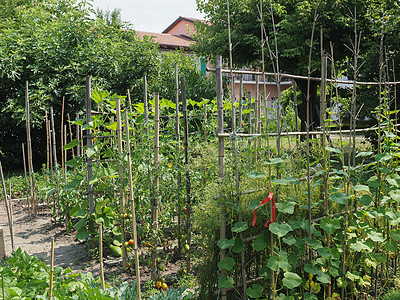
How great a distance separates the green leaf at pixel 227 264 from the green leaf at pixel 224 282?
7 cm

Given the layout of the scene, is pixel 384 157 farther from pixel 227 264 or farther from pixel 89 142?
pixel 89 142

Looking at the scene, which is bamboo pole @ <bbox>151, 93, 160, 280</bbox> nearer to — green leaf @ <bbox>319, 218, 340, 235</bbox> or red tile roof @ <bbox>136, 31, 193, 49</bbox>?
green leaf @ <bbox>319, 218, 340, 235</bbox>

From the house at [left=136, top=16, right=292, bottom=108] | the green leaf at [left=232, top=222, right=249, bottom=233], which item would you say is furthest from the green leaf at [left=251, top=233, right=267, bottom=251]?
the house at [left=136, top=16, right=292, bottom=108]

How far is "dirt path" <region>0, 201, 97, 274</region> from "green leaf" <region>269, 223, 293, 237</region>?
213 cm

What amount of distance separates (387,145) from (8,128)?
866 centimetres

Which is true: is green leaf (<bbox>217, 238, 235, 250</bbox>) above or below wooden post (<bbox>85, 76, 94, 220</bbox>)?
below

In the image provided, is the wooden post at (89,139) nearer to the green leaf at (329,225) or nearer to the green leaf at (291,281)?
the green leaf at (291,281)

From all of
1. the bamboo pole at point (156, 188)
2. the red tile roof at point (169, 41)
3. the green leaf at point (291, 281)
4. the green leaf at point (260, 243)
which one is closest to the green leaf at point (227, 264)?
the green leaf at point (260, 243)

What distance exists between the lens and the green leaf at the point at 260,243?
93.0 inches

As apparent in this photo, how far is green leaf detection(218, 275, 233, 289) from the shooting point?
7.86 ft

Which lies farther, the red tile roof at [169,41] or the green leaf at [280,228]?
the red tile roof at [169,41]

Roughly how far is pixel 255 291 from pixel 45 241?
315 centimetres

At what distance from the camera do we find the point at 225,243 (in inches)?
94.9

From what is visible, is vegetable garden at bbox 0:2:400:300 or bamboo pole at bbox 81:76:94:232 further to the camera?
bamboo pole at bbox 81:76:94:232
